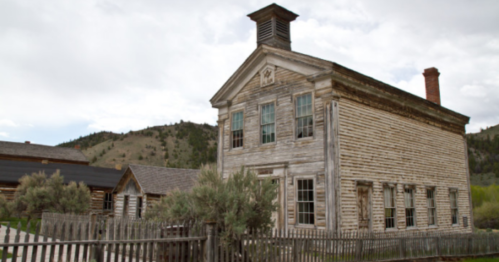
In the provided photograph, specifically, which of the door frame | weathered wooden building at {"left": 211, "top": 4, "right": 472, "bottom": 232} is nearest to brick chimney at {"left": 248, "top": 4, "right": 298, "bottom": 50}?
weathered wooden building at {"left": 211, "top": 4, "right": 472, "bottom": 232}

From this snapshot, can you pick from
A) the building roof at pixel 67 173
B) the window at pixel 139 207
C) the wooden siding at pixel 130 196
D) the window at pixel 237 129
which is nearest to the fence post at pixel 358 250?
the window at pixel 237 129

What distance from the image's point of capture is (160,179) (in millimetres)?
27594

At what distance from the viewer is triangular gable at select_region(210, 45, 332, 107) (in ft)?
49.6

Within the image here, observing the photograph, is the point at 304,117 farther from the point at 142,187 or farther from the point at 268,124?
the point at 142,187

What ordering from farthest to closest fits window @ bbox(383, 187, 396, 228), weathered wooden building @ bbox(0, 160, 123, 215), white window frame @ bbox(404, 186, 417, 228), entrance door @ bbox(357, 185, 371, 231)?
1. weathered wooden building @ bbox(0, 160, 123, 215)
2. white window frame @ bbox(404, 186, 417, 228)
3. window @ bbox(383, 187, 396, 228)
4. entrance door @ bbox(357, 185, 371, 231)

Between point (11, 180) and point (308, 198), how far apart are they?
2878cm

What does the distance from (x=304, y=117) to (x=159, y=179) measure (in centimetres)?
1530

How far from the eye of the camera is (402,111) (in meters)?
17.8

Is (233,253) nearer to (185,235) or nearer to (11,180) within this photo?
(185,235)

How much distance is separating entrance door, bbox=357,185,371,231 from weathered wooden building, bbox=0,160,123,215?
2461cm

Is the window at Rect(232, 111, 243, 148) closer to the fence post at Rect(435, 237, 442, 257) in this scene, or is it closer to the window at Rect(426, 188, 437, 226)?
the fence post at Rect(435, 237, 442, 257)

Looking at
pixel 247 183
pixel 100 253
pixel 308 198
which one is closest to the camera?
pixel 100 253

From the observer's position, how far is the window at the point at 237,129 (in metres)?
18.0

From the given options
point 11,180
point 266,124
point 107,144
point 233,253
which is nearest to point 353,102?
point 266,124
